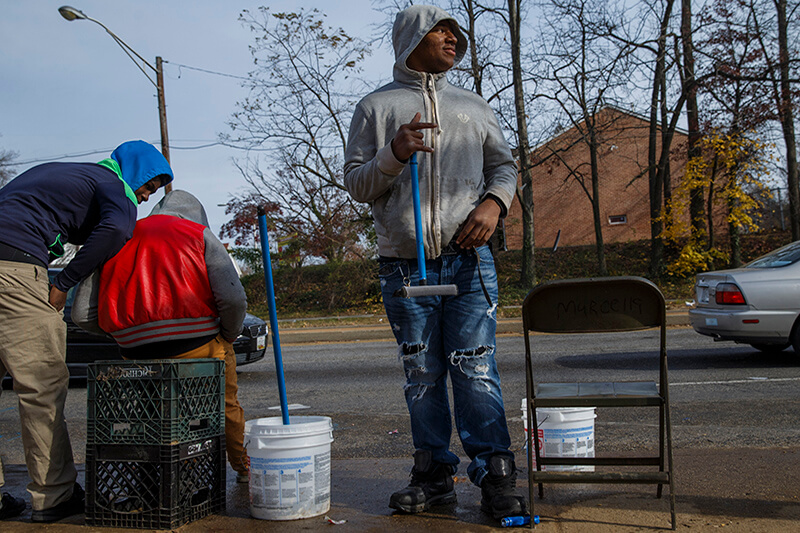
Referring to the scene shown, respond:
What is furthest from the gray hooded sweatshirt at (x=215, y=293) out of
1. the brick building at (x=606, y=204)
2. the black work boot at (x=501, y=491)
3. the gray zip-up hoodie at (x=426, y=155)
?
the brick building at (x=606, y=204)

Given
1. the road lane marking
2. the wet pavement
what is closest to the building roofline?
the road lane marking

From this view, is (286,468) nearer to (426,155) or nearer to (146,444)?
(146,444)

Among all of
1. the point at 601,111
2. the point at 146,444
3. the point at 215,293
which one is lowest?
the point at 146,444

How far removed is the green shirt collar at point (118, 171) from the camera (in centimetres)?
343

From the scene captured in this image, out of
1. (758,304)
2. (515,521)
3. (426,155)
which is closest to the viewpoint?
(515,521)

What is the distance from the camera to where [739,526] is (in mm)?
2686

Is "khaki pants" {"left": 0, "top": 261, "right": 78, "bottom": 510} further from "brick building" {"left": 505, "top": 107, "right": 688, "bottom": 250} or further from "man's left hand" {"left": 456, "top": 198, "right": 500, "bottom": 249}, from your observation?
"brick building" {"left": 505, "top": 107, "right": 688, "bottom": 250}

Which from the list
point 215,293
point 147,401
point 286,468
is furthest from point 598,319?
point 147,401

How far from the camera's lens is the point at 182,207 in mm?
3619

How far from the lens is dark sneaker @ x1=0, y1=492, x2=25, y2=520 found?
325cm

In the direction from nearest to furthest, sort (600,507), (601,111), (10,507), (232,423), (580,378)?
(600,507)
(10,507)
(232,423)
(580,378)
(601,111)

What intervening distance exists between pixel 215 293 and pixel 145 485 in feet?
2.96

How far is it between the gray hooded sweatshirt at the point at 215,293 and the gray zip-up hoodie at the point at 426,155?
2.33 ft

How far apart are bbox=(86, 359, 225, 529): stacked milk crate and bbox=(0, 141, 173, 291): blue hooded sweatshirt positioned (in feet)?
1.62
